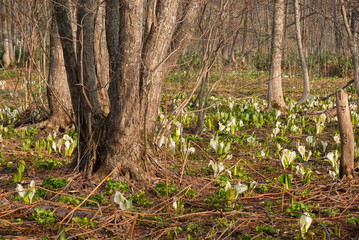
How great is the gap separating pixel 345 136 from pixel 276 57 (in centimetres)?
469

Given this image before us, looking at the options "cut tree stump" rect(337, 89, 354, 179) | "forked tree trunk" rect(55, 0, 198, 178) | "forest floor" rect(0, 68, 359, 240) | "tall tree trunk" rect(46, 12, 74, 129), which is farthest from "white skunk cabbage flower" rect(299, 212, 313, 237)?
"tall tree trunk" rect(46, 12, 74, 129)

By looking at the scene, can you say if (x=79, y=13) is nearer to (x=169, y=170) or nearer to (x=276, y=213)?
(x=169, y=170)

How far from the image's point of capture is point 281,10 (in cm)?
799

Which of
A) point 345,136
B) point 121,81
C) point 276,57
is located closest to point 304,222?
point 345,136

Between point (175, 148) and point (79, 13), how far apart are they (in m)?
2.11

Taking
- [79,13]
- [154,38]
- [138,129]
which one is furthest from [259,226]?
[79,13]

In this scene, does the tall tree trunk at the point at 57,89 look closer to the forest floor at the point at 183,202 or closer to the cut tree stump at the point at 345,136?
the forest floor at the point at 183,202

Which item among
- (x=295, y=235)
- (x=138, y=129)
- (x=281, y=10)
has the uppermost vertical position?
(x=281, y=10)

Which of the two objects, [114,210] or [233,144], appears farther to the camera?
[233,144]

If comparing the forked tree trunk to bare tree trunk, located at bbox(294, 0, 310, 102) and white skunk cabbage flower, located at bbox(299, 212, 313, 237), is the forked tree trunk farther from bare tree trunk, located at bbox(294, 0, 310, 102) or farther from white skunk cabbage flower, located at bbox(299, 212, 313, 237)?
bare tree trunk, located at bbox(294, 0, 310, 102)

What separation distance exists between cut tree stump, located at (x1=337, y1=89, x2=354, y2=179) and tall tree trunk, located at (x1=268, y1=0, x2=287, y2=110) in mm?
4161

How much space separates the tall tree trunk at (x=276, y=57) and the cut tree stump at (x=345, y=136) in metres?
4.16

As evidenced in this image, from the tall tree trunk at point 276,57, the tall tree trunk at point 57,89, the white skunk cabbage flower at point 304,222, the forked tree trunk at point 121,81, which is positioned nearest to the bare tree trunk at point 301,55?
the tall tree trunk at point 276,57

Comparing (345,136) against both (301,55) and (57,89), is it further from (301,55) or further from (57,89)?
(301,55)
